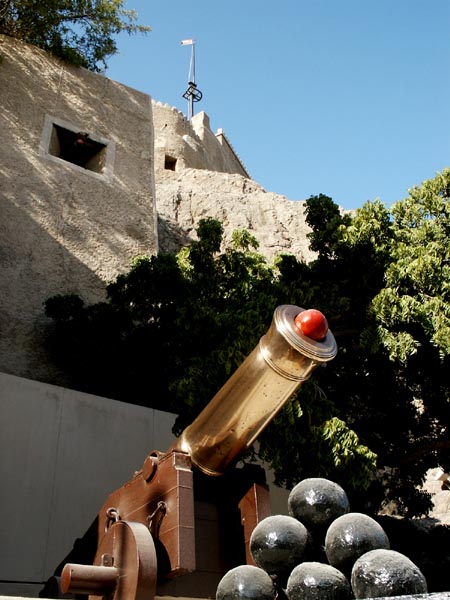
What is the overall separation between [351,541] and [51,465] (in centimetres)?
452

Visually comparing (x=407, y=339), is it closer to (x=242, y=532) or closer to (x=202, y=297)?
(x=202, y=297)

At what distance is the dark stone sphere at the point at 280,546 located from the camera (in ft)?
9.26

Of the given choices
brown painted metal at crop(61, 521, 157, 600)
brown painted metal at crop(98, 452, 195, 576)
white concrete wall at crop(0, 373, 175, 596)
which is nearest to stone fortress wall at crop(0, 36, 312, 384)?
white concrete wall at crop(0, 373, 175, 596)

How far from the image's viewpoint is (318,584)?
2.50 m

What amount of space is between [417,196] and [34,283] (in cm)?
530

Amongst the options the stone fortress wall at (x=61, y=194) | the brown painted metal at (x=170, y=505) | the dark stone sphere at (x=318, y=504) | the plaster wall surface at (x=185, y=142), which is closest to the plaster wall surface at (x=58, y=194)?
the stone fortress wall at (x=61, y=194)

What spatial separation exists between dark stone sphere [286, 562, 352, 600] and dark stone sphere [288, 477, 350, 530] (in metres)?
0.39

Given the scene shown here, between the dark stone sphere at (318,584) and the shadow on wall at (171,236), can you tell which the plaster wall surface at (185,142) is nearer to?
the shadow on wall at (171,236)

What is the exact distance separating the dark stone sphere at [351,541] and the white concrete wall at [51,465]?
406cm

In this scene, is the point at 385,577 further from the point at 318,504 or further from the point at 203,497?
the point at 203,497

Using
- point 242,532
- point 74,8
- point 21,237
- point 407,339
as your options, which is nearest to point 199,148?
point 74,8

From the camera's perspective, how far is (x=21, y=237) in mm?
9656

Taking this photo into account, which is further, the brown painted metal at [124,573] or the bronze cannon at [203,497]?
the bronze cannon at [203,497]

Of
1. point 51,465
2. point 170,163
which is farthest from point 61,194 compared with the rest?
point 170,163
